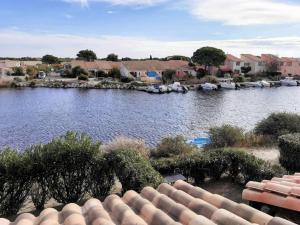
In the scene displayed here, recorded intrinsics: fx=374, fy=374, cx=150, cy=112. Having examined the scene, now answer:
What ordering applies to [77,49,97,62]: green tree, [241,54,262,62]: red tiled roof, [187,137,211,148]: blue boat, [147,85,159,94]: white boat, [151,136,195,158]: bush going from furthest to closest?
[77,49,97,62]: green tree → [241,54,262,62]: red tiled roof → [147,85,159,94]: white boat → [187,137,211,148]: blue boat → [151,136,195,158]: bush

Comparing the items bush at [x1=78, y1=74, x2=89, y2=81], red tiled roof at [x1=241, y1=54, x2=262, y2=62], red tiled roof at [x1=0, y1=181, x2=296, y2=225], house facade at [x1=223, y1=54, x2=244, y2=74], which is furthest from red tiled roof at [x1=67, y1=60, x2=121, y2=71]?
A: red tiled roof at [x1=0, y1=181, x2=296, y2=225]

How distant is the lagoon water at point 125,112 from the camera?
118 ft

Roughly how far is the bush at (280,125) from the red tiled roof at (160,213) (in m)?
17.1

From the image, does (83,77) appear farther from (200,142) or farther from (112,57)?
(200,142)

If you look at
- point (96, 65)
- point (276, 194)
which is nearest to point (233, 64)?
point (96, 65)

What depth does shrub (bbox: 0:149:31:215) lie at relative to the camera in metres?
9.49

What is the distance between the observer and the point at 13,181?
31.9ft

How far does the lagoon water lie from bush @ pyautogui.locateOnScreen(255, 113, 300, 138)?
10.2 meters

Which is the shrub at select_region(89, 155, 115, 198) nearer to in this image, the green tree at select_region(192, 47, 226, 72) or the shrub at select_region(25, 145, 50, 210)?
the shrub at select_region(25, 145, 50, 210)

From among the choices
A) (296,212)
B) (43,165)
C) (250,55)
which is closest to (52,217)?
(296,212)

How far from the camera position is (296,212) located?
584 centimetres

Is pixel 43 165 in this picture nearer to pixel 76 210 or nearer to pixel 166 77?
pixel 76 210

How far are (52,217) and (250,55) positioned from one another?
11359 cm

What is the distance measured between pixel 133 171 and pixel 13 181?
3.15 m
